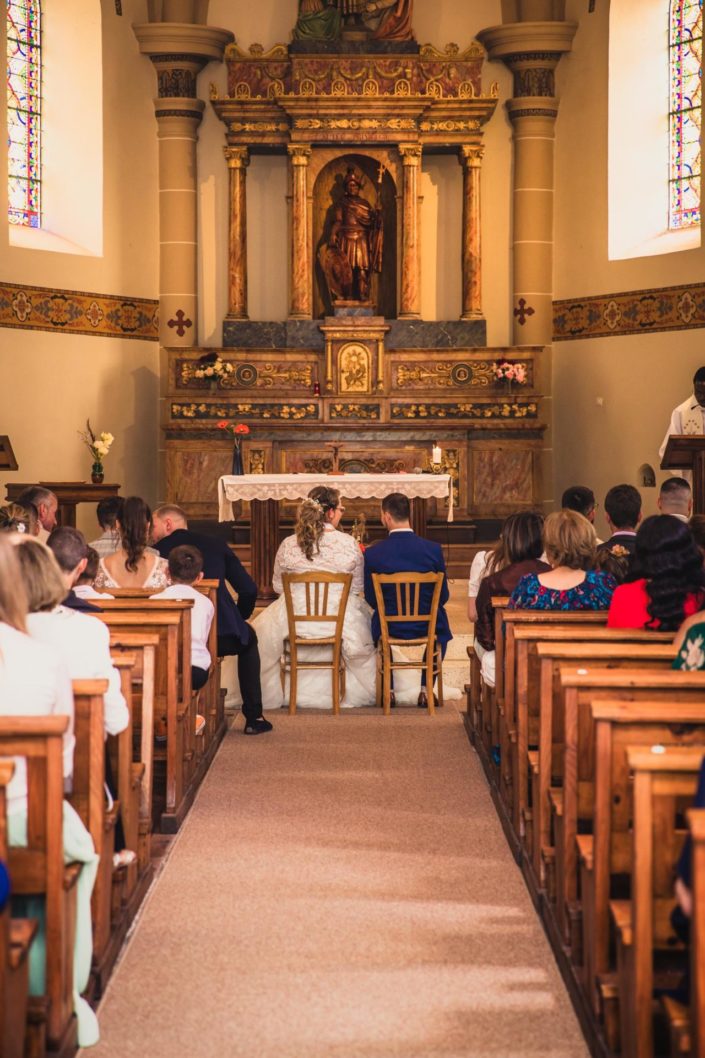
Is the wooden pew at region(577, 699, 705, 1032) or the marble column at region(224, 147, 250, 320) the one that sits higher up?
the marble column at region(224, 147, 250, 320)

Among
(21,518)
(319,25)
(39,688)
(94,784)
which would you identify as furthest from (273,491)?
(39,688)

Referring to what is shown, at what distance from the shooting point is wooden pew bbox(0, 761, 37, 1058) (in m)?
2.89

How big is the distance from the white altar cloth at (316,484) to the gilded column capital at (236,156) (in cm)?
474

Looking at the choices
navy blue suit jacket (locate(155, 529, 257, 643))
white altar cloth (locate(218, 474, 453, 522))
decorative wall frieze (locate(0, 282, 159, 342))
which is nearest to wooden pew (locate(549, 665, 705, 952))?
navy blue suit jacket (locate(155, 529, 257, 643))

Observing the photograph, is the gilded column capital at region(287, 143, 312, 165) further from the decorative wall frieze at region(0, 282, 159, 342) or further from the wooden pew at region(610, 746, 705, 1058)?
the wooden pew at region(610, 746, 705, 1058)

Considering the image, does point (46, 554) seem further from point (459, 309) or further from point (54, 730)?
point (459, 309)

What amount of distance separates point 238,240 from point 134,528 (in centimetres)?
883

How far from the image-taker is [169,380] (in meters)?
14.4

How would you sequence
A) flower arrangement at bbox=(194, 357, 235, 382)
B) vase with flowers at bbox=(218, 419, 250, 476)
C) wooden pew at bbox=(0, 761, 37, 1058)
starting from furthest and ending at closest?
flower arrangement at bbox=(194, 357, 235, 382), vase with flowers at bbox=(218, 419, 250, 476), wooden pew at bbox=(0, 761, 37, 1058)

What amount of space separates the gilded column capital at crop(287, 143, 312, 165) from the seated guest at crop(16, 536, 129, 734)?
11.2 metres

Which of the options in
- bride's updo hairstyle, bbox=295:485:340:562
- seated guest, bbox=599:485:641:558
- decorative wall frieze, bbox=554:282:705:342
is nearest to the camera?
seated guest, bbox=599:485:641:558

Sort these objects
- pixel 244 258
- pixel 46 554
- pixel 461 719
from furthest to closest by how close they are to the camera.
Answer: pixel 244 258, pixel 461 719, pixel 46 554

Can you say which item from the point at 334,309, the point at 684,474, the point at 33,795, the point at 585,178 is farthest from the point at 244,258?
the point at 33,795

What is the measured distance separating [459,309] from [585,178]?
1949 mm
